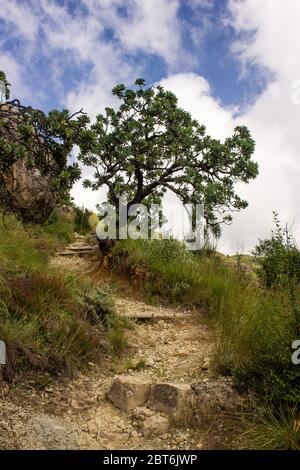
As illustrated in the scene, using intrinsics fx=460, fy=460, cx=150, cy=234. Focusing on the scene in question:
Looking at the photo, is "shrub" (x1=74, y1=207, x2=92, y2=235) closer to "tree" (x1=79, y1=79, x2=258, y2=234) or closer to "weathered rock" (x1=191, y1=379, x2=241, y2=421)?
"tree" (x1=79, y1=79, x2=258, y2=234)

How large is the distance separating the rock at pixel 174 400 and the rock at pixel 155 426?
0.40ft

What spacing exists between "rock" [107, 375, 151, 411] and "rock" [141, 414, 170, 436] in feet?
1.27

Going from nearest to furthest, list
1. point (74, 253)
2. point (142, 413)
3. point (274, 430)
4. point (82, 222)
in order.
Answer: point (274, 430) < point (142, 413) < point (74, 253) < point (82, 222)

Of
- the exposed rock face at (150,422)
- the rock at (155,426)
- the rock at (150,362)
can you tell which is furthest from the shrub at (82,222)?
the rock at (155,426)

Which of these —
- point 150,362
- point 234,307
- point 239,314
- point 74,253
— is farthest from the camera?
point 74,253

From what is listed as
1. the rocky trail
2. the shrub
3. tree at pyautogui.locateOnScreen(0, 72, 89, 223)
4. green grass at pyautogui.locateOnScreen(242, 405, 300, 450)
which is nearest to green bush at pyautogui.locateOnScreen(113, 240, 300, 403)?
green grass at pyautogui.locateOnScreen(242, 405, 300, 450)

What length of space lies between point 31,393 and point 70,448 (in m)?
1.05

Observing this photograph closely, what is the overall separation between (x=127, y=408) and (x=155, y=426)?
1.67 ft

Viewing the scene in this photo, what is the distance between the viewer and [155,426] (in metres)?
4.86

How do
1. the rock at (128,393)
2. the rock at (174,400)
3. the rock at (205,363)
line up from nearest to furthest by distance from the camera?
1. the rock at (174,400)
2. the rock at (128,393)
3. the rock at (205,363)

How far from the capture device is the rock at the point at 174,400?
Answer: 4961 millimetres

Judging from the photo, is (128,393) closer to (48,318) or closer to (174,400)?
(174,400)

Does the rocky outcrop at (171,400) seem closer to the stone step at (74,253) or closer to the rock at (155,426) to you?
the rock at (155,426)

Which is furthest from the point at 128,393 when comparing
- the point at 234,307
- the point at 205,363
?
the point at 234,307
